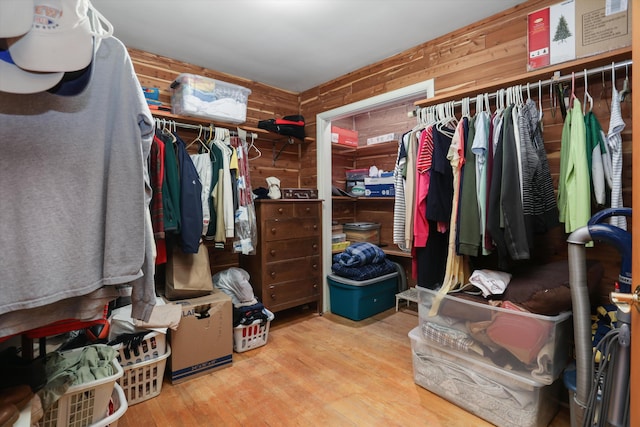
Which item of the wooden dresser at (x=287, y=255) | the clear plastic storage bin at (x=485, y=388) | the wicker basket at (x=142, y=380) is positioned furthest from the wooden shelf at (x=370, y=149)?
the wicker basket at (x=142, y=380)

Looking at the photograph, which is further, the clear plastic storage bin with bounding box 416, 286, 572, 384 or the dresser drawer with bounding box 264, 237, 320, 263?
the dresser drawer with bounding box 264, 237, 320, 263

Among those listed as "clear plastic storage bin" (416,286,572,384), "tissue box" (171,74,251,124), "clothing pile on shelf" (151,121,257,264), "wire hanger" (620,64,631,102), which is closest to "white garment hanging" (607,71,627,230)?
"wire hanger" (620,64,631,102)

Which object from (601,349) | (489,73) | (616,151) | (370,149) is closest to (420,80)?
(489,73)

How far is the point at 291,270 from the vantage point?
2904 mm

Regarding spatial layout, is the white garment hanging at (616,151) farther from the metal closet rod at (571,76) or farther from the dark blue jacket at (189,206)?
the dark blue jacket at (189,206)

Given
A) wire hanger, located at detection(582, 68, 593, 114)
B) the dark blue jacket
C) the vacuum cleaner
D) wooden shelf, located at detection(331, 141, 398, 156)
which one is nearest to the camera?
the vacuum cleaner

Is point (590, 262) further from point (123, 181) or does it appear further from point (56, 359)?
point (56, 359)

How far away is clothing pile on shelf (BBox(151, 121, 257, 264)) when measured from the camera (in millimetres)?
2023

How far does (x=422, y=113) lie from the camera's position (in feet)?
7.39

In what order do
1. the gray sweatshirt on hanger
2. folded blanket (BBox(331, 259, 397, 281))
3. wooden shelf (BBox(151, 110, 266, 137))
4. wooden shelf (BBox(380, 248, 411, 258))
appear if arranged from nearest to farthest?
1. the gray sweatshirt on hanger
2. wooden shelf (BBox(151, 110, 266, 137))
3. folded blanket (BBox(331, 259, 397, 281))
4. wooden shelf (BBox(380, 248, 411, 258))

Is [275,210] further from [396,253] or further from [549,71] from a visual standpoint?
[549,71]

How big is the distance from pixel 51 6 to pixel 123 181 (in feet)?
1.24

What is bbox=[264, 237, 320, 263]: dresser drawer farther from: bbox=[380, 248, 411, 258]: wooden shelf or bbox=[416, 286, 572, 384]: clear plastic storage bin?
bbox=[416, 286, 572, 384]: clear plastic storage bin

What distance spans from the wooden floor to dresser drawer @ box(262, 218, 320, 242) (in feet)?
2.84
